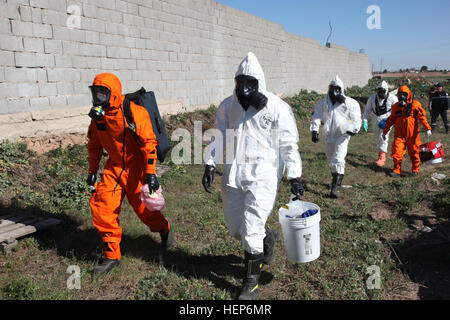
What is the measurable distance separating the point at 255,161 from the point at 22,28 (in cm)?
526

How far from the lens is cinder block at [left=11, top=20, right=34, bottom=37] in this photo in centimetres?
608

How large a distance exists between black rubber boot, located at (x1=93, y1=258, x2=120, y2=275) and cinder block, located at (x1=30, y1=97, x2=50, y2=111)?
4064 millimetres

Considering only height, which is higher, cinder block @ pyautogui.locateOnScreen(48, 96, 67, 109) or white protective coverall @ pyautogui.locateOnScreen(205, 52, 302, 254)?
cinder block @ pyautogui.locateOnScreen(48, 96, 67, 109)

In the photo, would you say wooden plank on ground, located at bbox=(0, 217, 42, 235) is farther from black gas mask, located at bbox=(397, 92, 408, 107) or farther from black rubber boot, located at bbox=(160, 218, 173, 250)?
black gas mask, located at bbox=(397, 92, 408, 107)

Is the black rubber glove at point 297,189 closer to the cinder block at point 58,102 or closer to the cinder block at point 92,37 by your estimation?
the cinder block at point 58,102

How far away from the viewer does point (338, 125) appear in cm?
657

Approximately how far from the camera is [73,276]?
3.56 m

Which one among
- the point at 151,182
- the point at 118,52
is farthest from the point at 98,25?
the point at 151,182

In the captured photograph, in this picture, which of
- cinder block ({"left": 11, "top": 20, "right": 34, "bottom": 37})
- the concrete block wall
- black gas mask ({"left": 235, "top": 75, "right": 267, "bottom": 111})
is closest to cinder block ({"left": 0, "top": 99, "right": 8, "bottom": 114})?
the concrete block wall

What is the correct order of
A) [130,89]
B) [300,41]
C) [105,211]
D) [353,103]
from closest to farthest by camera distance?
[105,211]
[353,103]
[130,89]
[300,41]

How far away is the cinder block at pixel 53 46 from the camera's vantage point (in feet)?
21.7

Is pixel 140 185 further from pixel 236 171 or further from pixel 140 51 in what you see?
pixel 140 51
